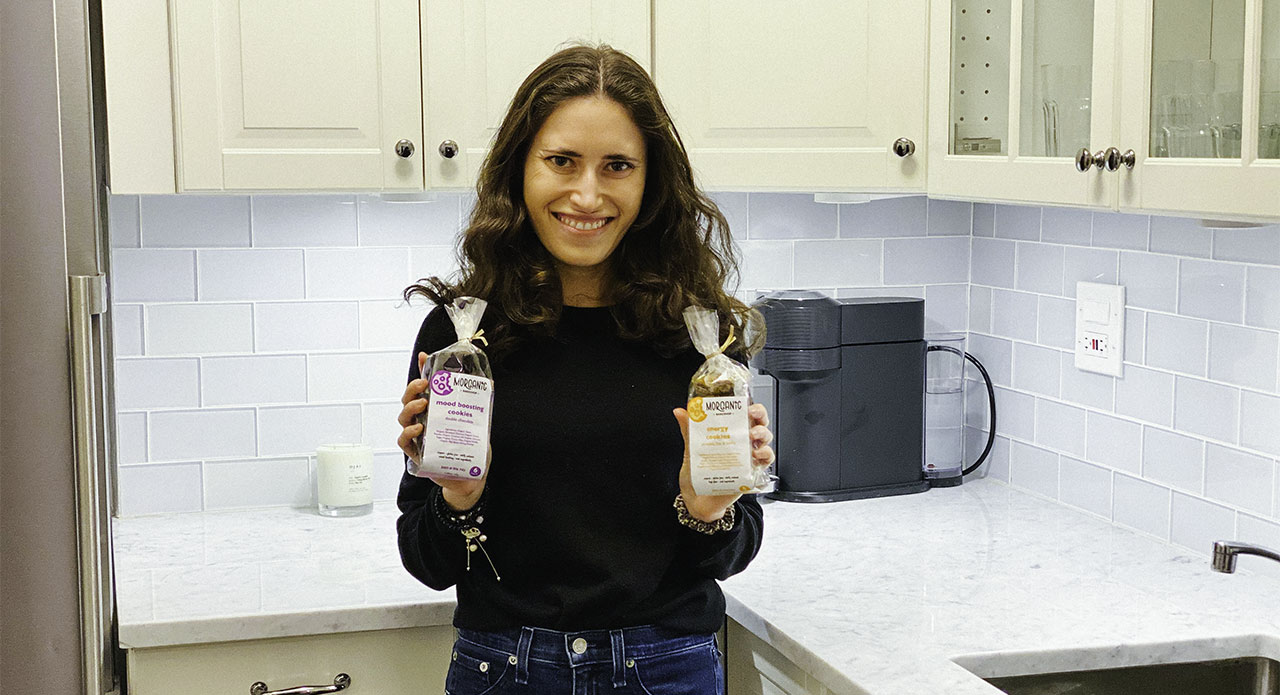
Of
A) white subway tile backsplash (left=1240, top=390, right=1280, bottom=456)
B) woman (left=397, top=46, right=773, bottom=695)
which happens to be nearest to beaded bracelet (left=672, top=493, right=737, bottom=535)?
woman (left=397, top=46, right=773, bottom=695)

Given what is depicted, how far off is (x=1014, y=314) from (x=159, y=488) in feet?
5.18

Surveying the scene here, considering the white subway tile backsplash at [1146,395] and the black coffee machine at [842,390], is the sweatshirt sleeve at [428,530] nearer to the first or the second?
the black coffee machine at [842,390]

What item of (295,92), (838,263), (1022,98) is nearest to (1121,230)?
(1022,98)

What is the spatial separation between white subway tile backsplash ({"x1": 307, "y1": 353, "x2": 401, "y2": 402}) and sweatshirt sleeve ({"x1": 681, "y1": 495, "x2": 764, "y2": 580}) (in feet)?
2.95

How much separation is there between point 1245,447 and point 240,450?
1640 mm

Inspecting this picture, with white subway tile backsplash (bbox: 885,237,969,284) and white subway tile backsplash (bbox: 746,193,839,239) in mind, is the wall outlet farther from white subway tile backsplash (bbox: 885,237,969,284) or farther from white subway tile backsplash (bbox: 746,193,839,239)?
white subway tile backsplash (bbox: 746,193,839,239)

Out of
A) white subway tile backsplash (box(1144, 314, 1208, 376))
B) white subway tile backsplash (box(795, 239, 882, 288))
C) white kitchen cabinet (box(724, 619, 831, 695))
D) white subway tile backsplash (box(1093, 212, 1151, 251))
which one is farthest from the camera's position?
white subway tile backsplash (box(795, 239, 882, 288))

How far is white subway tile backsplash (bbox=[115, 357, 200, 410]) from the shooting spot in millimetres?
2340

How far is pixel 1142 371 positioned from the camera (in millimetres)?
2211

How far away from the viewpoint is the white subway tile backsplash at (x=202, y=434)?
237 cm

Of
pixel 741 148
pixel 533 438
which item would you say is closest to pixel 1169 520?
pixel 741 148

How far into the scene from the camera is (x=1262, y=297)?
77.0 inches

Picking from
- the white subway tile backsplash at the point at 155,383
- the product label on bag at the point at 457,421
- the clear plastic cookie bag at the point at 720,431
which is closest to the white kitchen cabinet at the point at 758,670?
the clear plastic cookie bag at the point at 720,431

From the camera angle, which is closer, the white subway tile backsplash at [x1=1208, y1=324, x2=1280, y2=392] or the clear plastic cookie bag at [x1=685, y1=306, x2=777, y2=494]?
the clear plastic cookie bag at [x1=685, y1=306, x2=777, y2=494]
